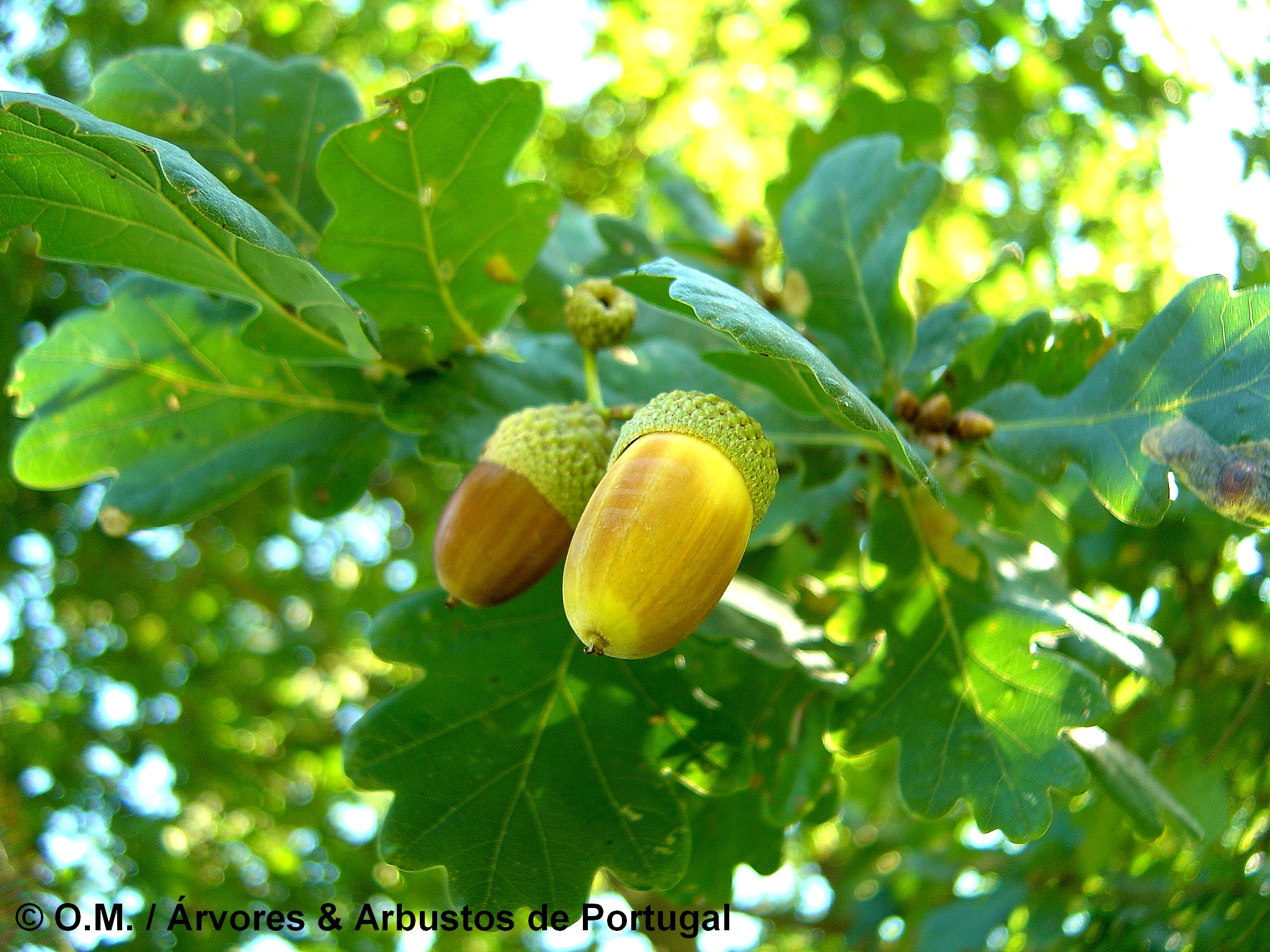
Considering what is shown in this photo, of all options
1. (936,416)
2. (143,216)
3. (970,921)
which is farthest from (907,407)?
(970,921)

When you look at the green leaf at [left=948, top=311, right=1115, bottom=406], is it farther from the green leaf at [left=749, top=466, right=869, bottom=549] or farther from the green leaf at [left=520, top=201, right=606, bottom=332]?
the green leaf at [left=520, top=201, right=606, bottom=332]

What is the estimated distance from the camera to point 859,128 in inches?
80.0

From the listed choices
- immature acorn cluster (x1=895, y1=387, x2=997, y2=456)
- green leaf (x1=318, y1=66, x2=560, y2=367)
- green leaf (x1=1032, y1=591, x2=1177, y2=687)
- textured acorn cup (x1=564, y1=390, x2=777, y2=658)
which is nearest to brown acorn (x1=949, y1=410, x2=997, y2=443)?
immature acorn cluster (x1=895, y1=387, x2=997, y2=456)

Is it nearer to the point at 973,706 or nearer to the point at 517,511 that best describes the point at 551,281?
the point at 517,511

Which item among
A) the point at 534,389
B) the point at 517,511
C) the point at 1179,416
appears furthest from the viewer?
the point at 534,389

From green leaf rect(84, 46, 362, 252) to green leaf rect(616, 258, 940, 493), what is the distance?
2.32 ft

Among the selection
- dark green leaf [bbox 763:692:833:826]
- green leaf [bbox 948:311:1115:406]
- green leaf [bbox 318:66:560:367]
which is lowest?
dark green leaf [bbox 763:692:833:826]

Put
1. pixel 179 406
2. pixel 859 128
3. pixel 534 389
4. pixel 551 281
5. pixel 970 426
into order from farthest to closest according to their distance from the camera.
Result: pixel 859 128 < pixel 551 281 < pixel 179 406 < pixel 534 389 < pixel 970 426

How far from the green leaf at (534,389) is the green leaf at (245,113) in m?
0.36

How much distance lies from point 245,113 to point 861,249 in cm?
93

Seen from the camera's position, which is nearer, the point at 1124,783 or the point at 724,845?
the point at 1124,783

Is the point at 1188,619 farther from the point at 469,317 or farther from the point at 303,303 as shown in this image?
the point at 303,303

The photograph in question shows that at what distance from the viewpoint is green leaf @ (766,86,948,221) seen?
2.00 meters

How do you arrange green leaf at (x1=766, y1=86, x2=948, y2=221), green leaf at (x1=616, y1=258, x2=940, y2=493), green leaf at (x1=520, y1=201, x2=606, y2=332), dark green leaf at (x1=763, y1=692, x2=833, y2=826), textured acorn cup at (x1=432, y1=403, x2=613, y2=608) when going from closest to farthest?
green leaf at (x1=616, y1=258, x2=940, y2=493) < textured acorn cup at (x1=432, y1=403, x2=613, y2=608) < dark green leaf at (x1=763, y1=692, x2=833, y2=826) < green leaf at (x1=520, y1=201, x2=606, y2=332) < green leaf at (x1=766, y1=86, x2=948, y2=221)
